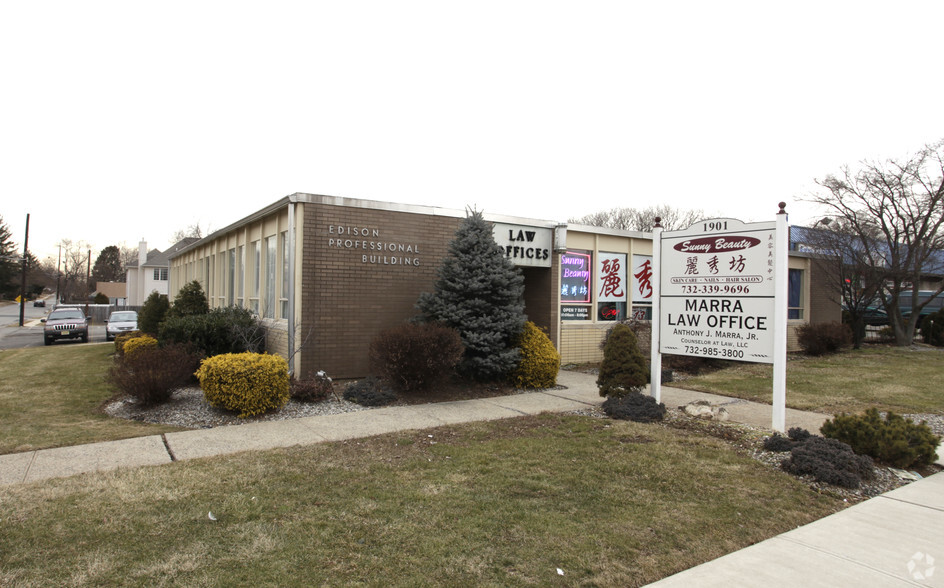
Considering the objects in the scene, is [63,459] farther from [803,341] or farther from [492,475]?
[803,341]

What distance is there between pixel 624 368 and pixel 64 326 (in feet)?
87.7

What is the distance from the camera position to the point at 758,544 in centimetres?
390

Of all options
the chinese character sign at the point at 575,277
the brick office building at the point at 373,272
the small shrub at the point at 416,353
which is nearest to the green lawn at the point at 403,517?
the small shrub at the point at 416,353

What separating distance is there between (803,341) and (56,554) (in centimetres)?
1857

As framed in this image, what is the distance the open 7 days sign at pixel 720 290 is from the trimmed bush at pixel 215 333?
7.60 metres

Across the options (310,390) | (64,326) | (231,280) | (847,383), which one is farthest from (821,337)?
(64,326)

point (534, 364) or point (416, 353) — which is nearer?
point (416, 353)

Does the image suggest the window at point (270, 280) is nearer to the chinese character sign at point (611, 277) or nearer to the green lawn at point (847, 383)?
the chinese character sign at point (611, 277)

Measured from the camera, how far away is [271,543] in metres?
3.70

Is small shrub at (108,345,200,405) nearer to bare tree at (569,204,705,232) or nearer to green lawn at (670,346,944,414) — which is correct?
green lawn at (670,346,944,414)

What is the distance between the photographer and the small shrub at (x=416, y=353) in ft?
29.6

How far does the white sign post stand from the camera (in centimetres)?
704

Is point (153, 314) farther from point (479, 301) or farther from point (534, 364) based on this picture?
point (534, 364)

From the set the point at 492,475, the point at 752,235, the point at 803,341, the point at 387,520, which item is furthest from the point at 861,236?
the point at 387,520
